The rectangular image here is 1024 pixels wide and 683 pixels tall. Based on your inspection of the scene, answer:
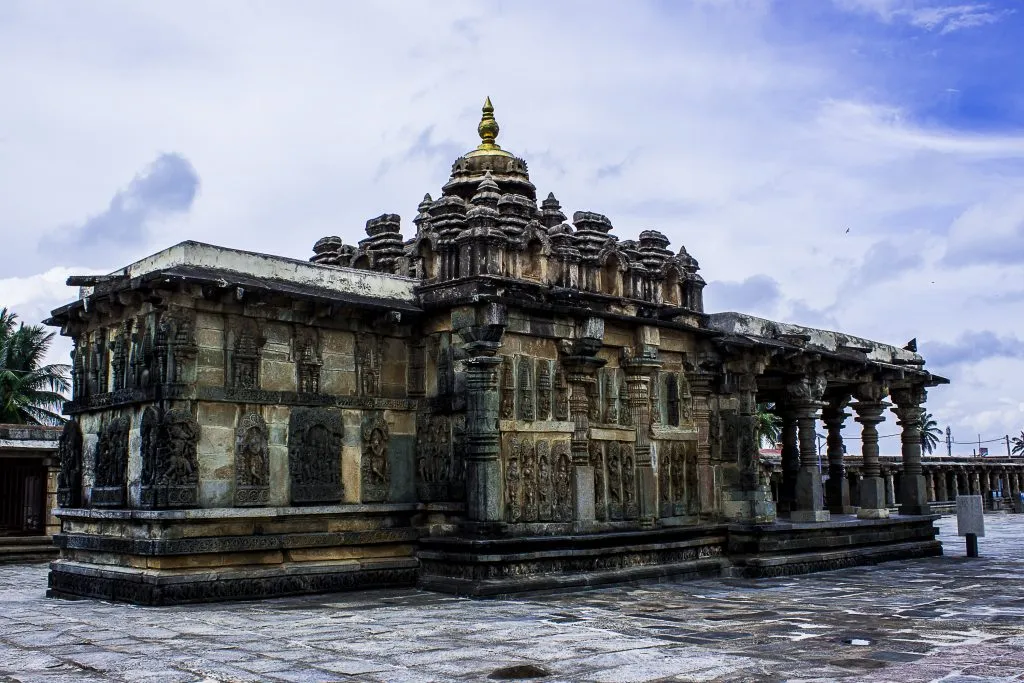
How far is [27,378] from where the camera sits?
32.1m

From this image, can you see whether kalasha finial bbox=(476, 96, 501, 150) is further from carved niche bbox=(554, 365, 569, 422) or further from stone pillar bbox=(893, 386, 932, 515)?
stone pillar bbox=(893, 386, 932, 515)

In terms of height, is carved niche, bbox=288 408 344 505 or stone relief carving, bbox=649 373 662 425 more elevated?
stone relief carving, bbox=649 373 662 425

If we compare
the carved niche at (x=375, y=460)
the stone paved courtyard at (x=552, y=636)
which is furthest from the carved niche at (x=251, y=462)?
the carved niche at (x=375, y=460)

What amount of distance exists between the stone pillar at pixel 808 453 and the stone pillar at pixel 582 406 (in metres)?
5.46

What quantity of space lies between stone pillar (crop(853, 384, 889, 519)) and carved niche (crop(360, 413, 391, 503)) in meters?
11.0

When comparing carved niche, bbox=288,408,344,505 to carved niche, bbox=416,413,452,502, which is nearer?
carved niche, bbox=288,408,344,505

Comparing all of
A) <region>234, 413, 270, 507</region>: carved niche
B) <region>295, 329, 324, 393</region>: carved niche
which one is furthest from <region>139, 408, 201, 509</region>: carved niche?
<region>295, 329, 324, 393</region>: carved niche

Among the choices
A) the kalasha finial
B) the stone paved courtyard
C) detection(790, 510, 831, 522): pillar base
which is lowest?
the stone paved courtyard

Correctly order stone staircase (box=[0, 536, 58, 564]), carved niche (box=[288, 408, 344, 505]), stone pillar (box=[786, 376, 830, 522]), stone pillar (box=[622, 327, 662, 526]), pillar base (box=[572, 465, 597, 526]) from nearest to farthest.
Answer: carved niche (box=[288, 408, 344, 505]), pillar base (box=[572, 465, 597, 526]), stone pillar (box=[622, 327, 662, 526]), stone pillar (box=[786, 376, 830, 522]), stone staircase (box=[0, 536, 58, 564])

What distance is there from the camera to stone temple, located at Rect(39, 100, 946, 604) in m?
13.0

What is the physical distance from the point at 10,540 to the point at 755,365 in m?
15.2

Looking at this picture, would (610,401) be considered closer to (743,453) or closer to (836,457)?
(743,453)

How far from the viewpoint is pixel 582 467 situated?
50.8 feet

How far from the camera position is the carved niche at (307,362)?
14.1 metres
